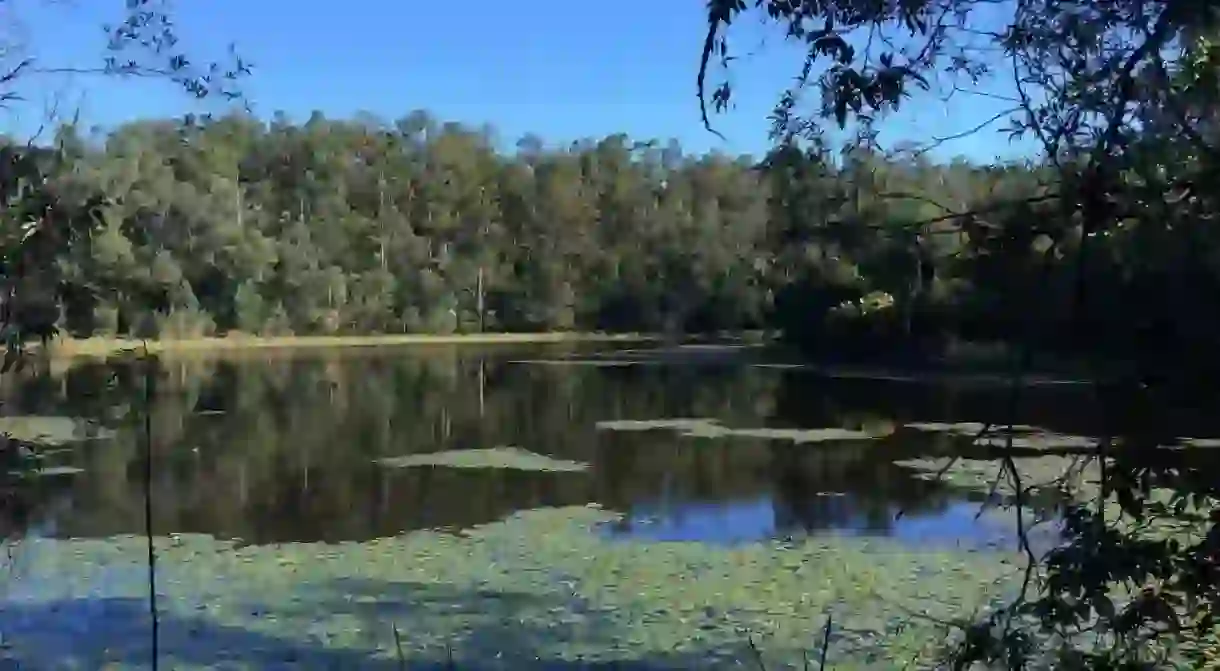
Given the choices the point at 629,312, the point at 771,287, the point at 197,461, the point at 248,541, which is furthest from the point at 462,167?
the point at 248,541

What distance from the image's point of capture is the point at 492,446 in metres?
14.2

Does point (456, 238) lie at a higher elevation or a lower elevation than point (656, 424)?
higher

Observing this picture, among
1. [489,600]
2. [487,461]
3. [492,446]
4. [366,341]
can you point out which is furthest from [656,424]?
[366,341]

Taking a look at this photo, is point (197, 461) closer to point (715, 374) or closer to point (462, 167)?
point (715, 374)

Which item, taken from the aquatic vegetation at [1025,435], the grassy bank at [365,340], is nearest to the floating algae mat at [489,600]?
the aquatic vegetation at [1025,435]

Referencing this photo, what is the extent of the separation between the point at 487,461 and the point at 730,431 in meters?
3.44

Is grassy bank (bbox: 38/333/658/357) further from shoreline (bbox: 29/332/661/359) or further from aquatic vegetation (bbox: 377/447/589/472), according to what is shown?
aquatic vegetation (bbox: 377/447/589/472)

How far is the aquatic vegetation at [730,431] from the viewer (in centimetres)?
1456

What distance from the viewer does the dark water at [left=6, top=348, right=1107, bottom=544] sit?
9.37 meters

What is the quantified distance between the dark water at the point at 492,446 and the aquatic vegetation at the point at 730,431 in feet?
0.93

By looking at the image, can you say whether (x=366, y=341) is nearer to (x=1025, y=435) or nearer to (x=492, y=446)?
(x=492, y=446)

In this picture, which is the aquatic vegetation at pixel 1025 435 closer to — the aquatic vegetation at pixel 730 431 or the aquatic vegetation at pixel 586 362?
the aquatic vegetation at pixel 730 431

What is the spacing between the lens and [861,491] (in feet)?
35.9

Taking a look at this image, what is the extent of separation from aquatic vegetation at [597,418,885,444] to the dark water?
0.93ft
